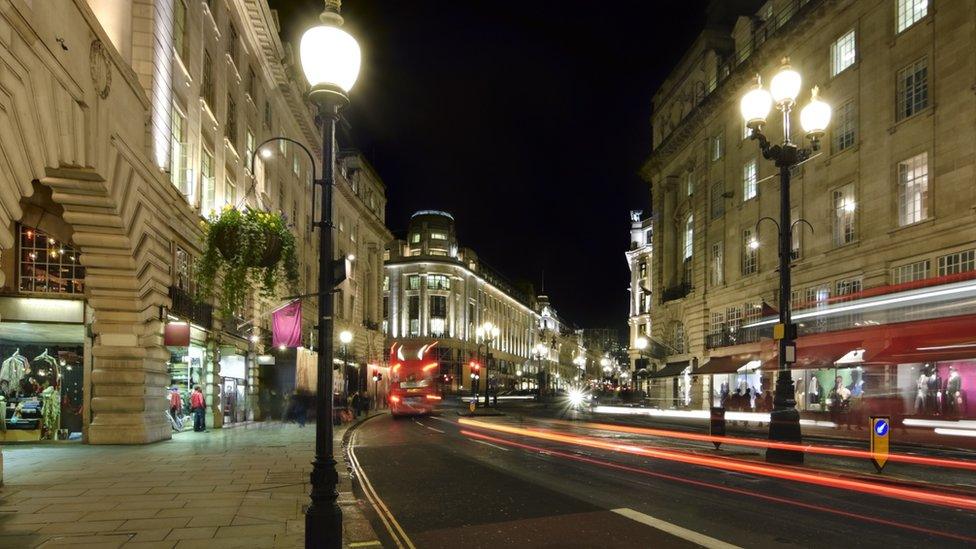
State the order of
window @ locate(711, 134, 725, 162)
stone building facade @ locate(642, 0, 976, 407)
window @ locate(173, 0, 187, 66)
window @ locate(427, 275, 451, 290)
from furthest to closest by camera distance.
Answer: window @ locate(427, 275, 451, 290) → window @ locate(711, 134, 725, 162) → stone building facade @ locate(642, 0, 976, 407) → window @ locate(173, 0, 187, 66)

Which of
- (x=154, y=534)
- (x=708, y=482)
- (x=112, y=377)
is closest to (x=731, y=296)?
(x=708, y=482)

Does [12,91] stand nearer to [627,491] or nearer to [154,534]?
[154,534]

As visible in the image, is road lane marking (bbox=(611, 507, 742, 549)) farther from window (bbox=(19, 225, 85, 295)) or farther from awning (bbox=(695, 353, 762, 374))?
awning (bbox=(695, 353, 762, 374))

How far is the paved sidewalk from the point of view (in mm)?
7795

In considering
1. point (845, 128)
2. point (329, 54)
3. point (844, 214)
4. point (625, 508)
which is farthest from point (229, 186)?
point (845, 128)

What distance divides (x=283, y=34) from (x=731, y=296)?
99.5 feet

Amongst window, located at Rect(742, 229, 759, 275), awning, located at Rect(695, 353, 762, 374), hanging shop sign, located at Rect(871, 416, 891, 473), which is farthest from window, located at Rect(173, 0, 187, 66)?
window, located at Rect(742, 229, 759, 275)

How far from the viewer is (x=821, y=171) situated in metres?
31.2

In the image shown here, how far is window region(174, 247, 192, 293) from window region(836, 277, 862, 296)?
2458 cm

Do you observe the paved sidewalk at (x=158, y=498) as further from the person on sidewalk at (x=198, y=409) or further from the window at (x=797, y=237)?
the window at (x=797, y=237)

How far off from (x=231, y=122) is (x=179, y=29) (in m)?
6.97

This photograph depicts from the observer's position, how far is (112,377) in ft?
58.2

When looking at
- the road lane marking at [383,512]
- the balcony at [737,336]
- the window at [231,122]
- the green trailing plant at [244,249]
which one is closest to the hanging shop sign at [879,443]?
the road lane marking at [383,512]

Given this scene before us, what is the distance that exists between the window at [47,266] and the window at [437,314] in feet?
246
